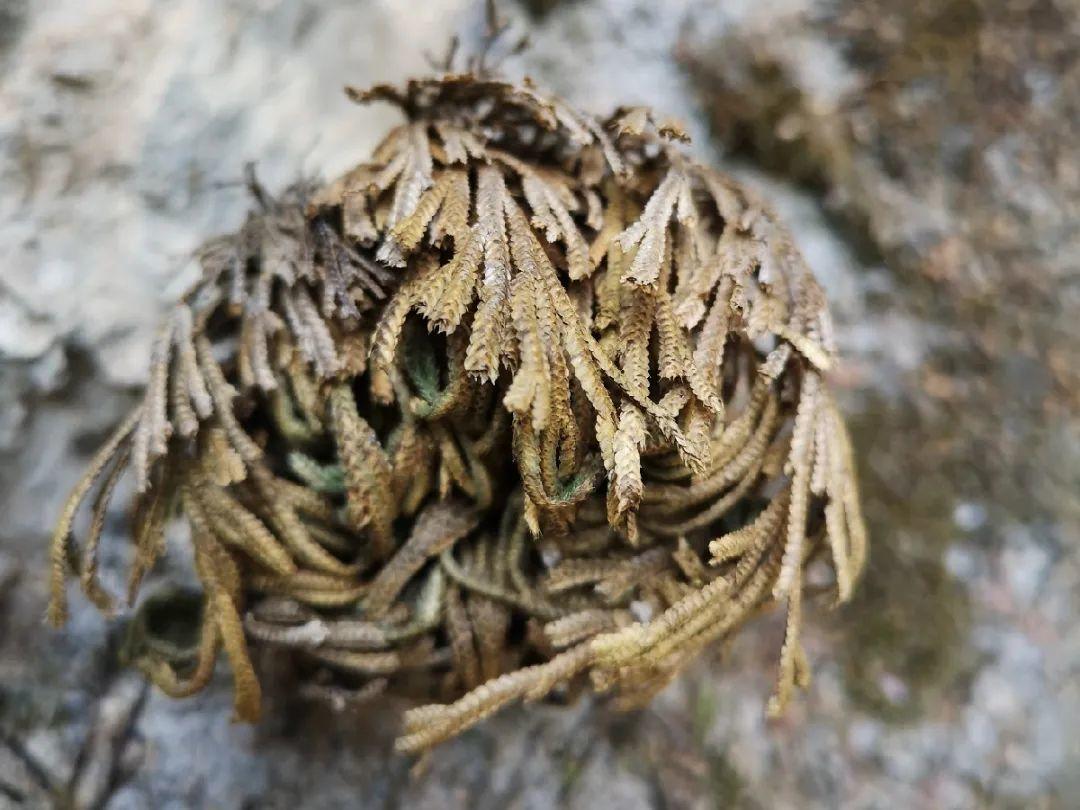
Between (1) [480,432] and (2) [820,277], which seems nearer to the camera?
(1) [480,432]

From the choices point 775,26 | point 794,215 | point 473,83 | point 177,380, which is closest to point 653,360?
point 473,83

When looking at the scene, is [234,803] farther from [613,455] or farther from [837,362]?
[837,362]

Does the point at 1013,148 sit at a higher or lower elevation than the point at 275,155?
higher

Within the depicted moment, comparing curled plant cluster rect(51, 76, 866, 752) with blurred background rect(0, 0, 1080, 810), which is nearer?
curled plant cluster rect(51, 76, 866, 752)

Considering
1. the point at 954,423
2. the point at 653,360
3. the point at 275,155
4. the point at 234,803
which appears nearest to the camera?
the point at 653,360
